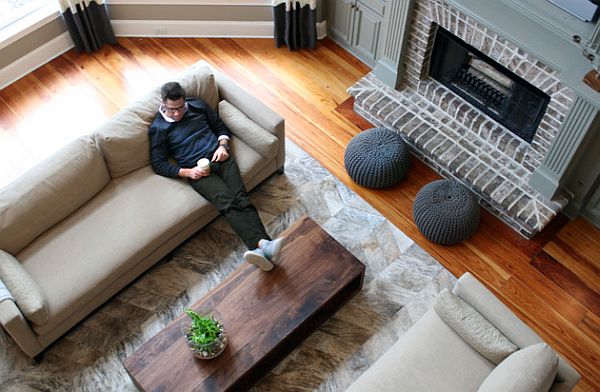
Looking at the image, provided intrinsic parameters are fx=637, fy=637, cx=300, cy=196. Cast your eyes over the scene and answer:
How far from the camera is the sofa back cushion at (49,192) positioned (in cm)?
362

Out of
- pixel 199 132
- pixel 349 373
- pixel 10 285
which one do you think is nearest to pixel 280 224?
pixel 199 132

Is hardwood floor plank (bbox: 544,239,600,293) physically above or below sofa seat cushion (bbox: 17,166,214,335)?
below

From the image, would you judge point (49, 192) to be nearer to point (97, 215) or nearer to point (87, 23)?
point (97, 215)

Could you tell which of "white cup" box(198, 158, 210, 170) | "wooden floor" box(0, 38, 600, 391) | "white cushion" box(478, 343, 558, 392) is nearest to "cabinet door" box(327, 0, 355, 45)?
"wooden floor" box(0, 38, 600, 391)

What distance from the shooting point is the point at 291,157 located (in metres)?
4.61

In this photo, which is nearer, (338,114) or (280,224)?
(280,224)

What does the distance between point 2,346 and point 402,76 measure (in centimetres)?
323

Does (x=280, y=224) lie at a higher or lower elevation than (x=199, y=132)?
lower

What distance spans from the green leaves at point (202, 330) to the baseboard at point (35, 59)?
289cm

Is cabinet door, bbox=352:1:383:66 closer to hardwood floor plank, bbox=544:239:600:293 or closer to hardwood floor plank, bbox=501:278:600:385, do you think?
hardwood floor plank, bbox=544:239:600:293

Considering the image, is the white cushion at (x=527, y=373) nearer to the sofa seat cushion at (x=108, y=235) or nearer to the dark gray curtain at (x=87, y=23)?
the sofa seat cushion at (x=108, y=235)

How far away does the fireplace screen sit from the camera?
4.12 m

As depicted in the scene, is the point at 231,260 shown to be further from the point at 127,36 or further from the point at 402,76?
the point at 127,36

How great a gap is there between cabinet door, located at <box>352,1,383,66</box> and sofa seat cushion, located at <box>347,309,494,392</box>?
2.46 metres
